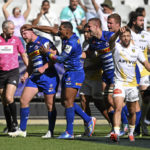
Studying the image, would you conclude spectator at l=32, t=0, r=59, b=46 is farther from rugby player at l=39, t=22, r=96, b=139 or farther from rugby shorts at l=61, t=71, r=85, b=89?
rugby shorts at l=61, t=71, r=85, b=89

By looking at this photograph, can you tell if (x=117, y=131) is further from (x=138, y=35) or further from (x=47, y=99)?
(x=138, y=35)

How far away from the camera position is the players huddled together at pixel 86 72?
10336mm

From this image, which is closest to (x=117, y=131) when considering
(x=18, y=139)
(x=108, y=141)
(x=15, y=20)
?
(x=108, y=141)

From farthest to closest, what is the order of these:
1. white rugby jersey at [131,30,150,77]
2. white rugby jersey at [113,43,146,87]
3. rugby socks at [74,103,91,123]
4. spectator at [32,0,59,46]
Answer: spectator at [32,0,59,46]
white rugby jersey at [131,30,150,77]
rugby socks at [74,103,91,123]
white rugby jersey at [113,43,146,87]

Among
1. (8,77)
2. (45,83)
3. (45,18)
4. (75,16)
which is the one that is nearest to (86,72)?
(45,83)

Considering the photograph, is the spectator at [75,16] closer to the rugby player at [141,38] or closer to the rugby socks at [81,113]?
the rugby player at [141,38]

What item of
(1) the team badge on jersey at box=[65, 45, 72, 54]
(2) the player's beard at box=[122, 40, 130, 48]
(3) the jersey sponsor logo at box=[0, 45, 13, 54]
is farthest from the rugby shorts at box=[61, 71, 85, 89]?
(3) the jersey sponsor logo at box=[0, 45, 13, 54]

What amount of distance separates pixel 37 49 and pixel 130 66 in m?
1.92

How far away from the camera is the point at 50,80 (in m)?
11.4

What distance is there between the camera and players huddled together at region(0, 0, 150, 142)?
33.9 feet

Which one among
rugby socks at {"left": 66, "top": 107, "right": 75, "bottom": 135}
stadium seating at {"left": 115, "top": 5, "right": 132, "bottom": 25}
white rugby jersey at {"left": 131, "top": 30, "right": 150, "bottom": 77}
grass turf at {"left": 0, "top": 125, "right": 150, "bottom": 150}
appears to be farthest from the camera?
stadium seating at {"left": 115, "top": 5, "right": 132, "bottom": 25}

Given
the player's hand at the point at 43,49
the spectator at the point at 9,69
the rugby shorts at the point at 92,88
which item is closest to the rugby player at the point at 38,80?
the player's hand at the point at 43,49

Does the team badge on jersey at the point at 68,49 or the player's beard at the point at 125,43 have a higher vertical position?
the player's beard at the point at 125,43

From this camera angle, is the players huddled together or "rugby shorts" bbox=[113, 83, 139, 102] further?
the players huddled together
